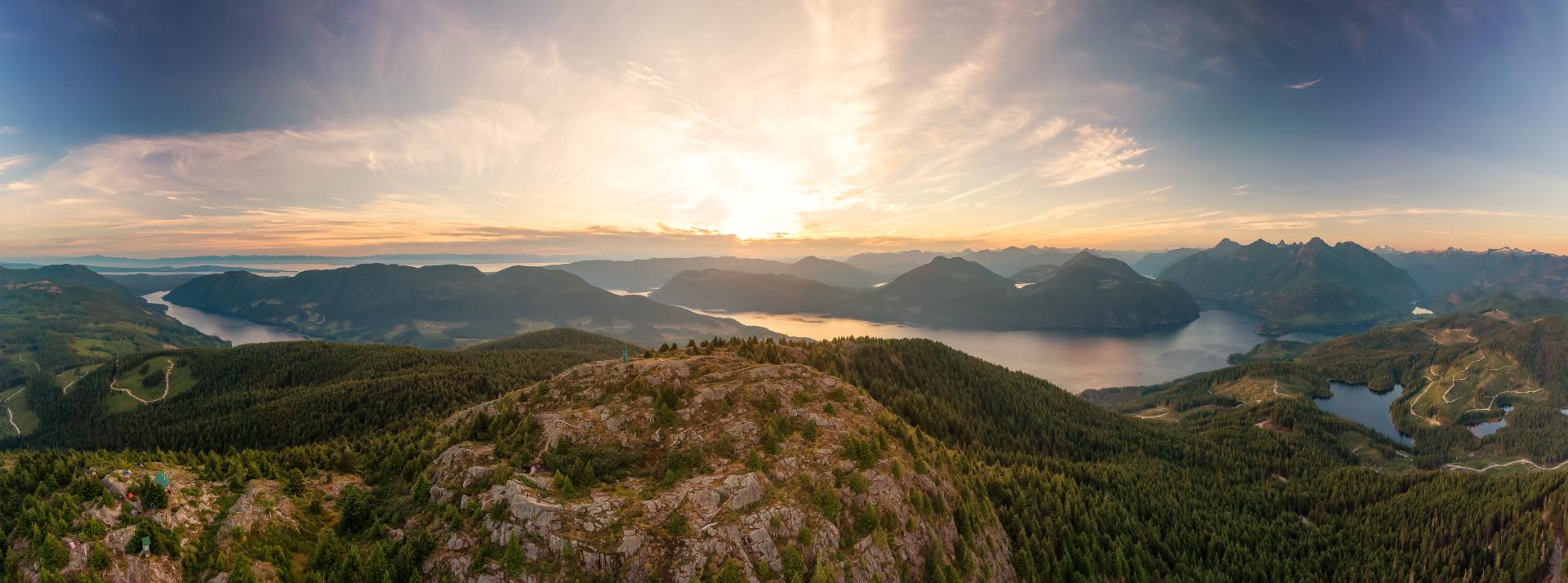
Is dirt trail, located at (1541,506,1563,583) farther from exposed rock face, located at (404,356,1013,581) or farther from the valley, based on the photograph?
exposed rock face, located at (404,356,1013,581)

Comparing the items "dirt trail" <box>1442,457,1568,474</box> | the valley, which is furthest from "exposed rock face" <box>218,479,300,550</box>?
"dirt trail" <box>1442,457,1568,474</box>

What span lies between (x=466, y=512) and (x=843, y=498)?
34789 millimetres

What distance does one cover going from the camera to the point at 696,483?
48281 mm

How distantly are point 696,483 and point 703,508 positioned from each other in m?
3.68

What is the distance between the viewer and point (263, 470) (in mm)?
48406

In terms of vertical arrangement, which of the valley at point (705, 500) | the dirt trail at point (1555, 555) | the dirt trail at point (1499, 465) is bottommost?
the dirt trail at point (1499, 465)

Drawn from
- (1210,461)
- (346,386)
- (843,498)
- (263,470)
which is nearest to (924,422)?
(843,498)

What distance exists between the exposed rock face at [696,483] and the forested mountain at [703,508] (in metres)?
0.22

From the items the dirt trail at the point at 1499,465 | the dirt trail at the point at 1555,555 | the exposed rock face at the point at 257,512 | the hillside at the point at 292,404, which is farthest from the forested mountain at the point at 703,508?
the dirt trail at the point at 1499,465

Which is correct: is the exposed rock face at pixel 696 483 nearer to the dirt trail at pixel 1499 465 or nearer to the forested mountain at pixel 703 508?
the forested mountain at pixel 703 508

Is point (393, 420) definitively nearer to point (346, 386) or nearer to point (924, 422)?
point (346, 386)

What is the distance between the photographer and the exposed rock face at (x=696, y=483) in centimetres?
4119

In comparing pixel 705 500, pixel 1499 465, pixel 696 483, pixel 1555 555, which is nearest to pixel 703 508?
pixel 705 500

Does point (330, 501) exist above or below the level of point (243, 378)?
above
